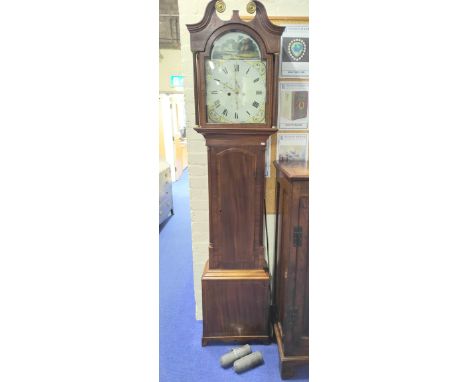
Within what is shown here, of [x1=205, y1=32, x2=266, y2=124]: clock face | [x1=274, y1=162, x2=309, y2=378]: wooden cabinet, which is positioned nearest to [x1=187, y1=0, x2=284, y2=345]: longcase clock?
[x1=205, y1=32, x2=266, y2=124]: clock face

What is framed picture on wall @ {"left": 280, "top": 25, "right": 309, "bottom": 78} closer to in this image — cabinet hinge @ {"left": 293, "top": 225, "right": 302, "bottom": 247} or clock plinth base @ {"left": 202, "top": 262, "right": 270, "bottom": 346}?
cabinet hinge @ {"left": 293, "top": 225, "right": 302, "bottom": 247}

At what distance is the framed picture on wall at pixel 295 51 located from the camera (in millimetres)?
1409

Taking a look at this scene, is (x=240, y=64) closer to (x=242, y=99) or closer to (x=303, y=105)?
(x=242, y=99)

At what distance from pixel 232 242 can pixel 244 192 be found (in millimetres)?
296

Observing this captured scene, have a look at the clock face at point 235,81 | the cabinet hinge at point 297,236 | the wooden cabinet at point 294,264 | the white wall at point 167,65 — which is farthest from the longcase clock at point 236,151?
the white wall at point 167,65

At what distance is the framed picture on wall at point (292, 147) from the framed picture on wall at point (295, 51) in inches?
13.2

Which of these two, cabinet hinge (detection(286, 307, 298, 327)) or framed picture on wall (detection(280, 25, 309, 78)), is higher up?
framed picture on wall (detection(280, 25, 309, 78))

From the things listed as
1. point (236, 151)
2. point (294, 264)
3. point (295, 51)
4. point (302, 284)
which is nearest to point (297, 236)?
point (294, 264)

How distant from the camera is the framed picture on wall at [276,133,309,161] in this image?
1.55 metres

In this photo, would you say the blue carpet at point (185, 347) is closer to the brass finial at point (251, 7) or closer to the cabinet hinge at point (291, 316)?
the cabinet hinge at point (291, 316)

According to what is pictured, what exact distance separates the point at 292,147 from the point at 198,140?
1.85 ft

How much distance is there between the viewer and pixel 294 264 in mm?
1276

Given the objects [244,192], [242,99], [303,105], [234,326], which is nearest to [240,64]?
[242,99]

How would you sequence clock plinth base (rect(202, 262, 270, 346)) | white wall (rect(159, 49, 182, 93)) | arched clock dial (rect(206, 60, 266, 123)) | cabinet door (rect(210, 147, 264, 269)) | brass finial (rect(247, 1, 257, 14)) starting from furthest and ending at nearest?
white wall (rect(159, 49, 182, 93)), clock plinth base (rect(202, 262, 270, 346)), cabinet door (rect(210, 147, 264, 269)), arched clock dial (rect(206, 60, 266, 123)), brass finial (rect(247, 1, 257, 14))
